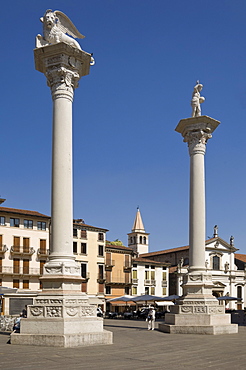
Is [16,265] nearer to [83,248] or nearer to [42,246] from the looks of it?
[42,246]

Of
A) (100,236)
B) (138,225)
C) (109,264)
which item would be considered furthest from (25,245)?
(138,225)

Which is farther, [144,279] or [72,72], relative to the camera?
[144,279]

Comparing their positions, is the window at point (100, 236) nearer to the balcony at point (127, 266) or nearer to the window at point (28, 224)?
the balcony at point (127, 266)

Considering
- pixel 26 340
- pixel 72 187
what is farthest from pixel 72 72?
pixel 26 340

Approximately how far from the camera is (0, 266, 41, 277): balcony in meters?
66.2

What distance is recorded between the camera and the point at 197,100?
29812mm

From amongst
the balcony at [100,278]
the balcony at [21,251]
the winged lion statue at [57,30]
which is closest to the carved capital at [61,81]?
the winged lion statue at [57,30]

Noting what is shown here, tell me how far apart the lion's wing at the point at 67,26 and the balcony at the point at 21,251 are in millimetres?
49952

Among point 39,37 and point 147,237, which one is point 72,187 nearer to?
point 39,37

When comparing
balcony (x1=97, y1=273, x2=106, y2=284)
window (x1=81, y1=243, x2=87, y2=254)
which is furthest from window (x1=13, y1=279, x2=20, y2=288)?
balcony (x1=97, y1=273, x2=106, y2=284)

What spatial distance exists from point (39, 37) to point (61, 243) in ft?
27.8

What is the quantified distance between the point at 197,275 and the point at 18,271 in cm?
4457

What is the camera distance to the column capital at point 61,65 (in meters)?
20.3

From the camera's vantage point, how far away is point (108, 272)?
82.9 m
